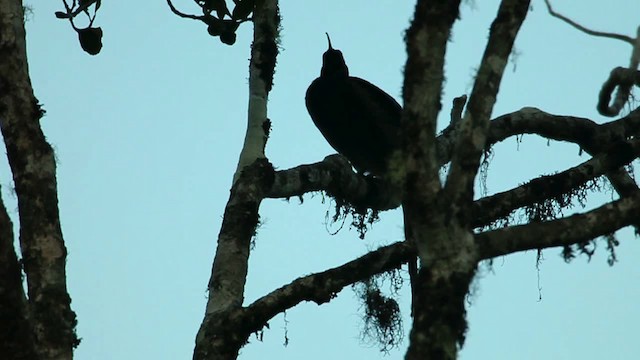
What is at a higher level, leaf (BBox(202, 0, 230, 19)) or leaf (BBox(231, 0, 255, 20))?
leaf (BBox(202, 0, 230, 19))

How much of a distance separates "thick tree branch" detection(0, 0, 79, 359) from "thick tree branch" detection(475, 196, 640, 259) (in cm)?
145

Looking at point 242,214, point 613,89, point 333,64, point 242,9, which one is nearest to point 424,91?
point 613,89

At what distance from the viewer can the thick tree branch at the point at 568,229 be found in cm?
307

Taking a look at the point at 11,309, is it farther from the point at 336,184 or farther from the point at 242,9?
the point at 242,9

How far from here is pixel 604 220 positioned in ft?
10.3

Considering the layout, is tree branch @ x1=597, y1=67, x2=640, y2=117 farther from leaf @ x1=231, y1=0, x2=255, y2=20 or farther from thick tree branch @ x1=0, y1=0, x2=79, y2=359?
leaf @ x1=231, y1=0, x2=255, y2=20

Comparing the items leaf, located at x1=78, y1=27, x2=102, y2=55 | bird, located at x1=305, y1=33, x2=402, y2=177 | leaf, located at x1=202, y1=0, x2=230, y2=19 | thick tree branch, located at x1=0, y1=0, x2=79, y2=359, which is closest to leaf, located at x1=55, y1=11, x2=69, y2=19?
leaf, located at x1=78, y1=27, x2=102, y2=55

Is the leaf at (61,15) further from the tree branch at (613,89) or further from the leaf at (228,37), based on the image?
the tree branch at (613,89)

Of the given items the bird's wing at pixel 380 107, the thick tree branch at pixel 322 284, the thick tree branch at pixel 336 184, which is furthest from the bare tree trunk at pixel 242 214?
the bird's wing at pixel 380 107

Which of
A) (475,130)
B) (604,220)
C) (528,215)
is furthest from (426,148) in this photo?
(528,215)

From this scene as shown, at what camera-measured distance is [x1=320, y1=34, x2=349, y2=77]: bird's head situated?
813 centimetres

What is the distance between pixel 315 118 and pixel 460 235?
4.87 meters

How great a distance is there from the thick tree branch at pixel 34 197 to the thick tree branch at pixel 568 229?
1.45 metres

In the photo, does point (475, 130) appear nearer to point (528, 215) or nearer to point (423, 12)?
point (423, 12)
